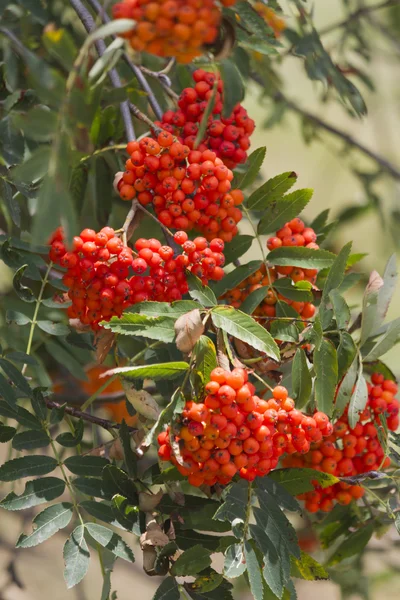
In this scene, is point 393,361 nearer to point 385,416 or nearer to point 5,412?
point 385,416

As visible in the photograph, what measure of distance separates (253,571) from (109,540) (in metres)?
0.26

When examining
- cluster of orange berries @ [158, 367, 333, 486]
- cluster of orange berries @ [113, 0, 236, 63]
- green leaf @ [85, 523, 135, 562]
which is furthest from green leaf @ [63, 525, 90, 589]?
cluster of orange berries @ [113, 0, 236, 63]

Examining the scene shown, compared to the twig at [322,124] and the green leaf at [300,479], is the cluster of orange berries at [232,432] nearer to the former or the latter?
the green leaf at [300,479]

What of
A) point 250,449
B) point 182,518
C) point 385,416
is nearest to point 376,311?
point 385,416

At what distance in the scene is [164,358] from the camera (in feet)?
5.13

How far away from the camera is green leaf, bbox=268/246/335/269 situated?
4.89ft

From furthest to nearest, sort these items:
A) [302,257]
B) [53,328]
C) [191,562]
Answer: [53,328]
[302,257]
[191,562]

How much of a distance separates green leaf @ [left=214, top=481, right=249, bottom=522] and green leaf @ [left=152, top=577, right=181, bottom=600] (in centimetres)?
15

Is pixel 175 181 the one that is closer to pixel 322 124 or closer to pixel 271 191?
pixel 271 191

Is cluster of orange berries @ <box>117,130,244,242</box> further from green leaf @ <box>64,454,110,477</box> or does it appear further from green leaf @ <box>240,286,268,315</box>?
green leaf @ <box>64,454,110,477</box>

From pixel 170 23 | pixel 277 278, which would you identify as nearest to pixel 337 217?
pixel 277 278

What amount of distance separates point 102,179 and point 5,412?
55 cm

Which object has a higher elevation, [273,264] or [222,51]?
[222,51]

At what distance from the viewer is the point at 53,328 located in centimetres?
163
